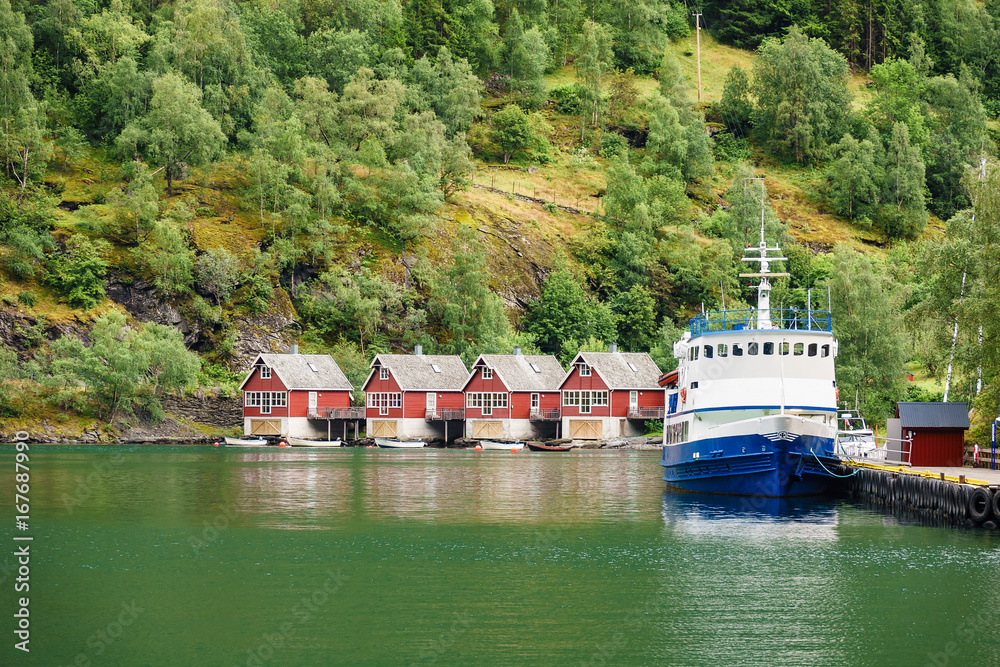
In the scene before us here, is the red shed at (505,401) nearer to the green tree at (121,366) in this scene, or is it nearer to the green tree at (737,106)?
the green tree at (121,366)

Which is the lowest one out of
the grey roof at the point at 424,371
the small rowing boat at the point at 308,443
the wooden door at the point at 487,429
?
the small rowing boat at the point at 308,443

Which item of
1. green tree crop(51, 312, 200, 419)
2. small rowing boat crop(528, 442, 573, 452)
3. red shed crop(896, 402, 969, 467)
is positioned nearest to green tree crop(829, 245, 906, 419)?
small rowing boat crop(528, 442, 573, 452)

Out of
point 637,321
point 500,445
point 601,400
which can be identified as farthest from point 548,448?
point 637,321

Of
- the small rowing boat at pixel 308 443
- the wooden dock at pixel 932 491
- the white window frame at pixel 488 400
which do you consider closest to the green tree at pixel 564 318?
the white window frame at pixel 488 400

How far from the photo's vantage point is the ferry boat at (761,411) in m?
49.1

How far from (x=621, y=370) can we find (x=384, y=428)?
24.0 metres

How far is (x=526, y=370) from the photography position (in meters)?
109

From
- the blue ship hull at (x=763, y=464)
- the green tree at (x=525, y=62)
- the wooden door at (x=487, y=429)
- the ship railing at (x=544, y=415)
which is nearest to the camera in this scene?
the blue ship hull at (x=763, y=464)

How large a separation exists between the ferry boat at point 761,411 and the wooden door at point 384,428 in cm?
5760

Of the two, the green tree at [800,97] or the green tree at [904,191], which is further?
the green tree at [800,97]

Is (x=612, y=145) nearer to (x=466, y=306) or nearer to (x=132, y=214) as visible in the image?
(x=466, y=306)

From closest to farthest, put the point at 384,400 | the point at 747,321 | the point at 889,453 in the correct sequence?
the point at 747,321, the point at 889,453, the point at 384,400

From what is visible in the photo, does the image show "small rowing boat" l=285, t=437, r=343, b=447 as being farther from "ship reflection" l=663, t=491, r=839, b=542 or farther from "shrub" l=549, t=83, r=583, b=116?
"shrub" l=549, t=83, r=583, b=116

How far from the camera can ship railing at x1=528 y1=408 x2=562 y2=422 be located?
107375mm
